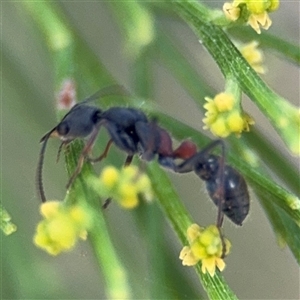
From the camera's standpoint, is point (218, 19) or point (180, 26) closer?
point (218, 19)

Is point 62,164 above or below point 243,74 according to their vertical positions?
above

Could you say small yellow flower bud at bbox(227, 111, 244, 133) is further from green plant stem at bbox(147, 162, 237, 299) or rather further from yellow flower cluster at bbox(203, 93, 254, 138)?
green plant stem at bbox(147, 162, 237, 299)

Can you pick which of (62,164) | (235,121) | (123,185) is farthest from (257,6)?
(62,164)

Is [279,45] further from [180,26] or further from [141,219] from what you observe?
[180,26]

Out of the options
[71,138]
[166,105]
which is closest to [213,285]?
[71,138]

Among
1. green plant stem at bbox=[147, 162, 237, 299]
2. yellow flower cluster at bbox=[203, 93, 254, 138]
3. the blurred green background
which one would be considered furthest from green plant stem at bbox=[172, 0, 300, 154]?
the blurred green background

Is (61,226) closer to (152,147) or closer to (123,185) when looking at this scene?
(123,185)

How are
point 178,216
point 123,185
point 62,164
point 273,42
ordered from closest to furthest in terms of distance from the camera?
point 123,185, point 178,216, point 273,42, point 62,164
